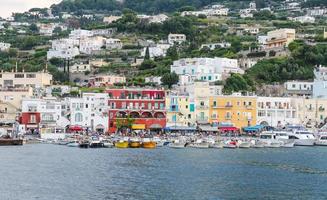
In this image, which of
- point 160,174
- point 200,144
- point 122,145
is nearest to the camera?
point 160,174

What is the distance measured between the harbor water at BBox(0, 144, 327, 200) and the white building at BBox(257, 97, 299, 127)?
1615cm

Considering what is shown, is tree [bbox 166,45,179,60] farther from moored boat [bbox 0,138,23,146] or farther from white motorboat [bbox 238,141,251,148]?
moored boat [bbox 0,138,23,146]

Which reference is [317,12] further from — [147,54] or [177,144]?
[177,144]

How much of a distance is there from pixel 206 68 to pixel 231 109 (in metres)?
14.0

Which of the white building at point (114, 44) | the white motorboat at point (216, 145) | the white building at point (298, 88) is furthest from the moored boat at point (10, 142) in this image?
the white building at point (114, 44)

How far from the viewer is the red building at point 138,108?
283ft

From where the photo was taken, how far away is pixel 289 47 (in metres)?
112

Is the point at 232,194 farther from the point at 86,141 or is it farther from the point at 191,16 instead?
the point at 191,16

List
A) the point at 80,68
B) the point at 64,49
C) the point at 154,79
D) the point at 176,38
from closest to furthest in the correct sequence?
1. the point at 154,79
2. the point at 80,68
3. the point at 64,49
4. the point at 176,38

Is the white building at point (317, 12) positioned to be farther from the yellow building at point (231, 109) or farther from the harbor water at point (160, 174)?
the harbor water at point (160, 174)

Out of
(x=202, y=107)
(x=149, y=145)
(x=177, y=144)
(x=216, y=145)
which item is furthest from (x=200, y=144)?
(x=202, y=107)

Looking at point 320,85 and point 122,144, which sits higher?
point 320,85

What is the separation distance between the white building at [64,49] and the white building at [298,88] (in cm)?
3834

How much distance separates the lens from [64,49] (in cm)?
12769
